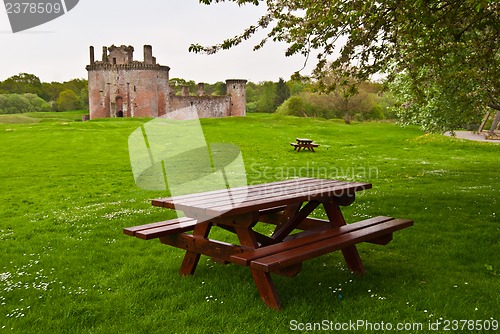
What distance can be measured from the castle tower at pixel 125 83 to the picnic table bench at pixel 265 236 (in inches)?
2578

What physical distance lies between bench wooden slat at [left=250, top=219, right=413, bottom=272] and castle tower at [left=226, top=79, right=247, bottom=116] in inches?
2762

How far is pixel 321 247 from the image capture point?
17.0 feet

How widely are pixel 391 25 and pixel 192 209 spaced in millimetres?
6273

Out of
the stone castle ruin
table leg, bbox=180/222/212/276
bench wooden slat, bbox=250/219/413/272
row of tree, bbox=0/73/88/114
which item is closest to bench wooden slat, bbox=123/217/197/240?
table leg, bbox=180/222/212/276

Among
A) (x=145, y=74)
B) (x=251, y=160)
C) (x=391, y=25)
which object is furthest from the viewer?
(x=145, y=74)

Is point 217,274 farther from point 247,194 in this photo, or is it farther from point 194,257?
point 247,194

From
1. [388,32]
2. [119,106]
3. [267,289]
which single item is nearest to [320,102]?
[119,106]

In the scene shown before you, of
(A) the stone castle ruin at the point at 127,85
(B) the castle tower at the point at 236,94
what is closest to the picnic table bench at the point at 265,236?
(A) the stone castle ruin at the point at 127,85

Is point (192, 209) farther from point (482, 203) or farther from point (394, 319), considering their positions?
point (482, 203)

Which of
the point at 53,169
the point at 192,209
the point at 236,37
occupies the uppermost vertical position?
the point at 236,37

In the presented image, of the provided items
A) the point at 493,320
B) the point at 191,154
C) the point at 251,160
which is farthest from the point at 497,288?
the point at 191,154

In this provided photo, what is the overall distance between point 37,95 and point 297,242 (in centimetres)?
12358

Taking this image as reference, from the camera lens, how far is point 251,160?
2336cm

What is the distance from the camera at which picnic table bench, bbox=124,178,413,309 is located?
495 centimetres
